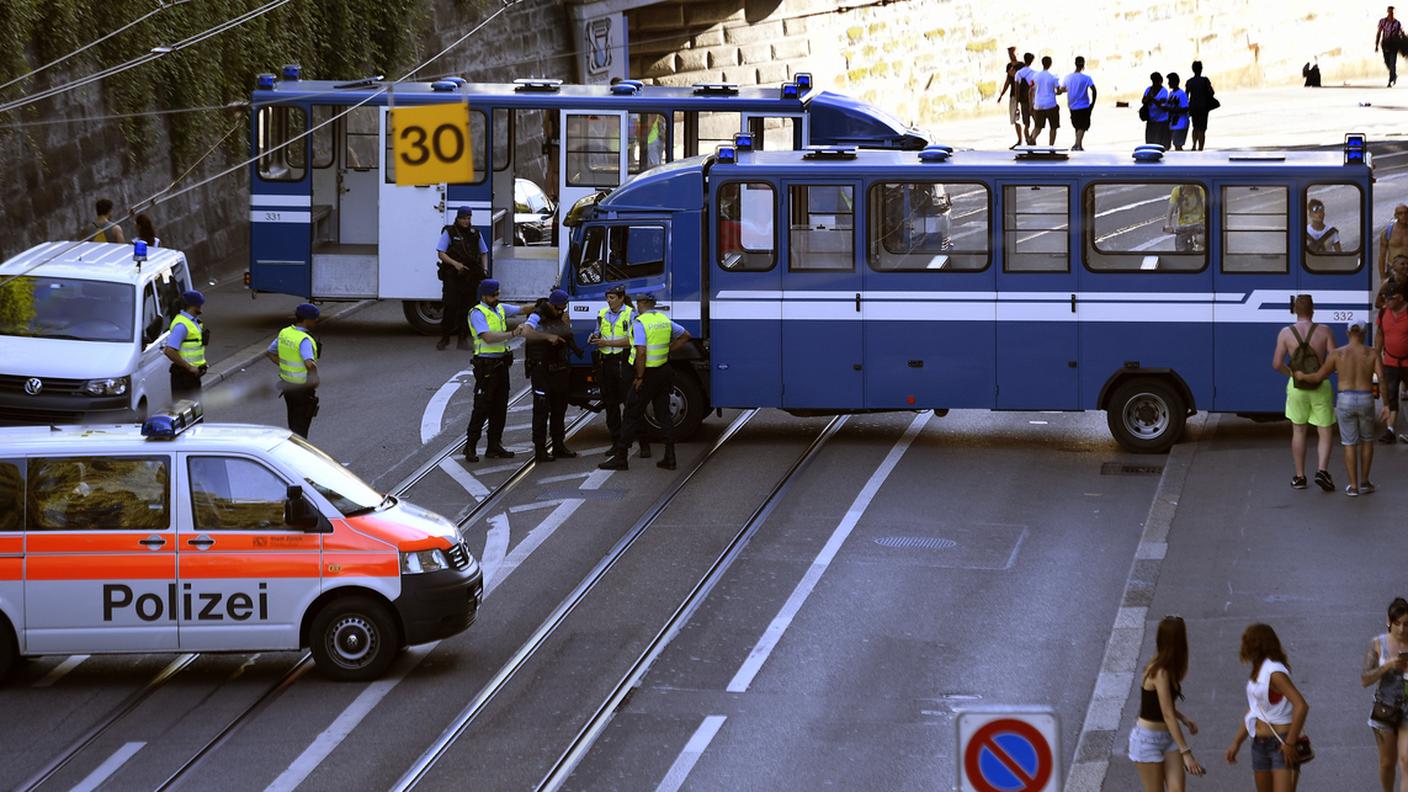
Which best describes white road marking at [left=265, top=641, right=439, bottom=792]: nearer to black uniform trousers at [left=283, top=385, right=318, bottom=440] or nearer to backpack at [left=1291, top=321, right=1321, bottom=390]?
black uniform trousers at [left=283, top=385, right=318, bottom=440]

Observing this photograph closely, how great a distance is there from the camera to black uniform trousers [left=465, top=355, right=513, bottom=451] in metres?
20.2

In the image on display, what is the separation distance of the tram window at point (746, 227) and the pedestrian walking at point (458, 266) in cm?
506

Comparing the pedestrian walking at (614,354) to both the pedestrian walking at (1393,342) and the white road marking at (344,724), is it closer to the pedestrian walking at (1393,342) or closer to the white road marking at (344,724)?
the white road marking at (344,724)

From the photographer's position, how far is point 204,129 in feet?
104

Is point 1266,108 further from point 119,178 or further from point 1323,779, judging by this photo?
point 1323,779

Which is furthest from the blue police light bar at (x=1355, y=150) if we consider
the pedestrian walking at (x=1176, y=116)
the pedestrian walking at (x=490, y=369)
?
the pedestrian walking at (x=1176, y=116)

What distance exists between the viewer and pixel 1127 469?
790 inches

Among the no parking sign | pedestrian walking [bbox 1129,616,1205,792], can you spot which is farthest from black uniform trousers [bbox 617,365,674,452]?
the no parking sign

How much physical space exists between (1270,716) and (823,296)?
34.9 ft

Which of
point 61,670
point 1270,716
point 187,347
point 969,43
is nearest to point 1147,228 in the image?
point 187,347

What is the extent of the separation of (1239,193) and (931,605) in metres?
6.83

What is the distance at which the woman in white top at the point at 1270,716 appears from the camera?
10.6 meters

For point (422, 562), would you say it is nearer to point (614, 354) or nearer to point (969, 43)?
point (614, 354)

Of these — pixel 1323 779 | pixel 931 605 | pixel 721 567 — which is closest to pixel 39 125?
pixel 721 567
